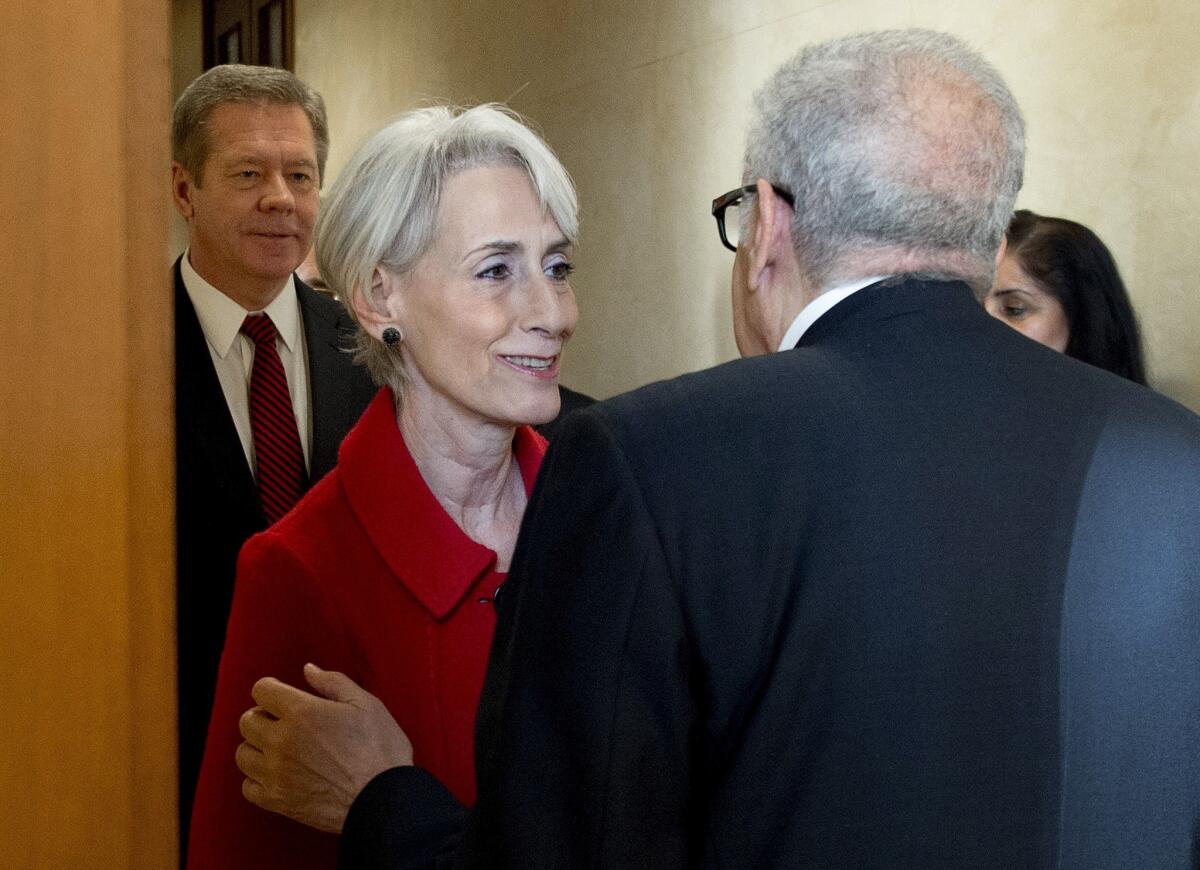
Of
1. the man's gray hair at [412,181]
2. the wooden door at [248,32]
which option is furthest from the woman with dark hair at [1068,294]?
the wooden door at [248,32]

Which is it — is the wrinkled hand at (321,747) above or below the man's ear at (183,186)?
below

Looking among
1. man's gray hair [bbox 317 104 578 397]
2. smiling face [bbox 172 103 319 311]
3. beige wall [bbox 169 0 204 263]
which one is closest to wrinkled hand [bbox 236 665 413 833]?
man's gray hair [bbox 317 104 578 397]

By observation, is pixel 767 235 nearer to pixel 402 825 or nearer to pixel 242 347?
pixel 402 825

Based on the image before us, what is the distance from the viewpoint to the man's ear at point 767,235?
117cm

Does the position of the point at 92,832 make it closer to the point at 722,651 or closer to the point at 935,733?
the point at 722,651

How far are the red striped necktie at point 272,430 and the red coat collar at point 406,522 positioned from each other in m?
0.54

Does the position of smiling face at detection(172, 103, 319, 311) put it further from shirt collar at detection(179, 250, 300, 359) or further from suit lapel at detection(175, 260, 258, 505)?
suit lapel at detection(175, 260, 258, 505)

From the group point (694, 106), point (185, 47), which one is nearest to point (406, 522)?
point (694, 106)

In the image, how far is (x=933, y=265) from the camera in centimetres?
112

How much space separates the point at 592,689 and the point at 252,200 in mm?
1823

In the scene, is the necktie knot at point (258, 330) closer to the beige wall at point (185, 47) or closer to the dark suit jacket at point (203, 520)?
the dark suit jacket at point (203, 520)

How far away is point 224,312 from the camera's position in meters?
2.38

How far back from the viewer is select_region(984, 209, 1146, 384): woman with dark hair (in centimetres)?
258

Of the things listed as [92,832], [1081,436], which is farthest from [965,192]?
[92,832]
